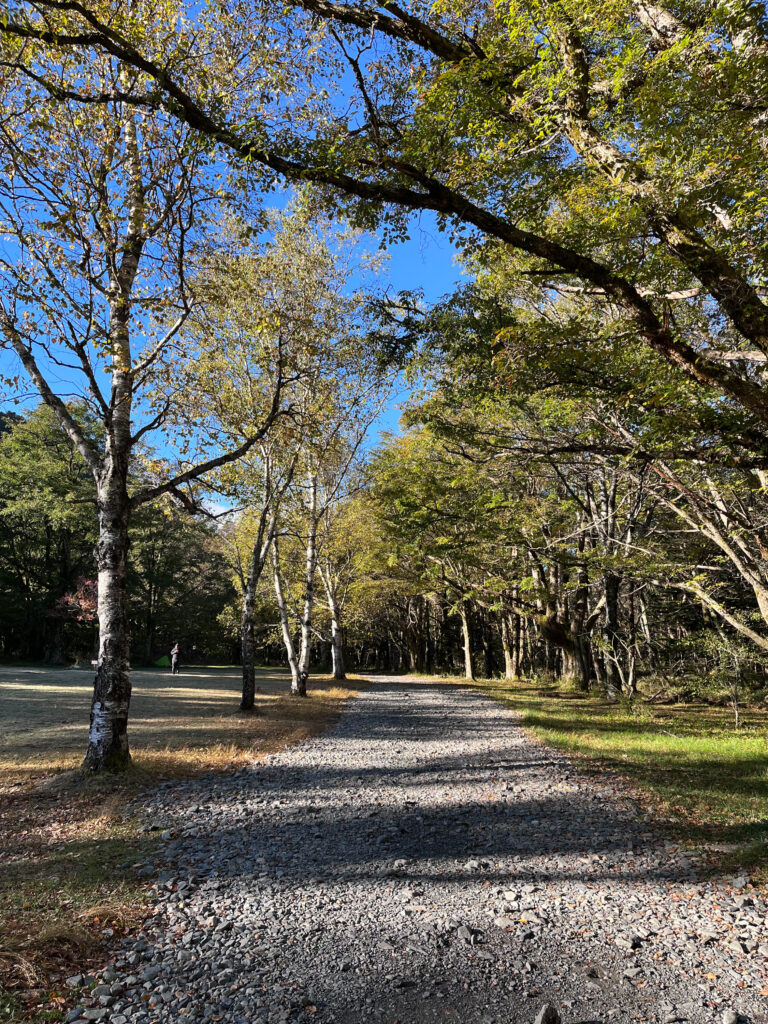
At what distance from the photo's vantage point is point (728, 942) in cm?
333

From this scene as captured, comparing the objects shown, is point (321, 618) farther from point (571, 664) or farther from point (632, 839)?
point (632, 839)

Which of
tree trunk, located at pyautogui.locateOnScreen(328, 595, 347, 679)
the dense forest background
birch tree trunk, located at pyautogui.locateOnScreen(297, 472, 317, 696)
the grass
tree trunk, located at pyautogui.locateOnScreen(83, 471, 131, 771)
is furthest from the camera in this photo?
tree trunk, located at pyautogui.locateOnScreen(328, 595, 347, 679)

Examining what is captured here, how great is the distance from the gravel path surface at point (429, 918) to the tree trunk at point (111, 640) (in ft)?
4.61

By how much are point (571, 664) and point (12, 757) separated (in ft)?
64.6

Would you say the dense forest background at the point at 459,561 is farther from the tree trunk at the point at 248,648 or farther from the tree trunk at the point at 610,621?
the tree trunk at the point at 248,648

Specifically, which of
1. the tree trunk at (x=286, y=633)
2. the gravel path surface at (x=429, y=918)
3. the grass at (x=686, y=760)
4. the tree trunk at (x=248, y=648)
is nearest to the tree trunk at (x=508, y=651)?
the grass at (x=686, y=760)

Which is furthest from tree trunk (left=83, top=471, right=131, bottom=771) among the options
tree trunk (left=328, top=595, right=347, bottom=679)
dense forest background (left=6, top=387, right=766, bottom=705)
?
tree trunk (left=328, top=595, right=347, bottom=679)

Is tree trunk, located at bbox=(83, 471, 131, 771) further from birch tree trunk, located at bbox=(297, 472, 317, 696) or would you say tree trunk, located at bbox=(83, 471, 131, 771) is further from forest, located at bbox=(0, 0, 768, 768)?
birch tree trunk, located at bbox=(297, 472, 317, 696)

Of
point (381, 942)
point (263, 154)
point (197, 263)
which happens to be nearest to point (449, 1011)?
point (381, 942)

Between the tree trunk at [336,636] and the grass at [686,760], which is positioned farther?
the tree trunk at [336,636]

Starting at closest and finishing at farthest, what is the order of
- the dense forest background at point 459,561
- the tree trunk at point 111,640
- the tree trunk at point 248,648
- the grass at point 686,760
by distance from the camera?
1. the grass at point 686,760
2. the tree trunk at point 111,640
3. the dense forest background at point 459,561
4. the tree trunk at point 248,648

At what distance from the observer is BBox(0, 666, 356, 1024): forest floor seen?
314cm

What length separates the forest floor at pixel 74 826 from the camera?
10.3 feet

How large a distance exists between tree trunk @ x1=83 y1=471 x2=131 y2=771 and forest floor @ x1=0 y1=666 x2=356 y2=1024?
363mm
